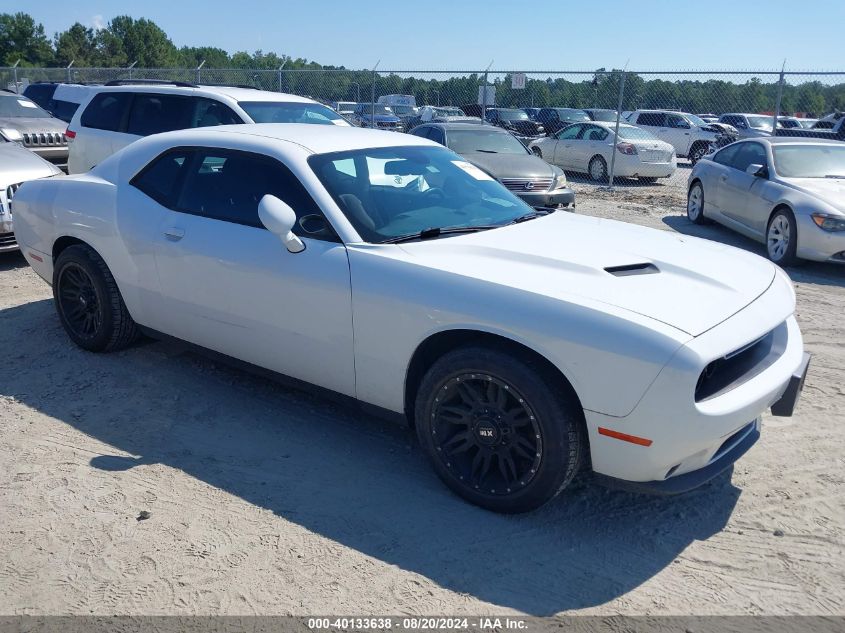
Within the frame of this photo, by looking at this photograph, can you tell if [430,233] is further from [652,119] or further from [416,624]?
[652,119]

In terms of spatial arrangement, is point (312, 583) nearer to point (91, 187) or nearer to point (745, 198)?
point (91, 187)

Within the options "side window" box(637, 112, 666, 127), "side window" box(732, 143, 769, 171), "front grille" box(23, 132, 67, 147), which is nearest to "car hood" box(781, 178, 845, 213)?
"side window" box(732, 143, 769, 171)

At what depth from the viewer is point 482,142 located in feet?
39.5

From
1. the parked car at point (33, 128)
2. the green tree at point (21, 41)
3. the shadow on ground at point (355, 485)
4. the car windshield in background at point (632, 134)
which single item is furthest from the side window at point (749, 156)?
the green tree at point (21, 41)

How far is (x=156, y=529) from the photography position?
3379 millimetres

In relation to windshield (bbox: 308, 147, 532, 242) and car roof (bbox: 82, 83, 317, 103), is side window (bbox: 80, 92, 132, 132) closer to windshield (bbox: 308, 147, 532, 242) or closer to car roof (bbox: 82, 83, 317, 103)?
car roof (bbox: 82, 83, 317, 103)

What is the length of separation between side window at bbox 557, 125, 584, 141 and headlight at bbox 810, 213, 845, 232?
10.1 m

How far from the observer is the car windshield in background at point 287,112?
28.8ft

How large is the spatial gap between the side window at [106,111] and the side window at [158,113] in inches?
6.6

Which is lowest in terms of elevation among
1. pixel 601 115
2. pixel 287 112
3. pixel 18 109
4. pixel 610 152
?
pixel 610 152

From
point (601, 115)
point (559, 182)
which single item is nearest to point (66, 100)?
point (559, 182)

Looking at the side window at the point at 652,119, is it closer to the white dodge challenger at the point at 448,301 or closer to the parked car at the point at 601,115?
the parked car at the point at 601,115

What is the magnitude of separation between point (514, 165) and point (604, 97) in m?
13.2

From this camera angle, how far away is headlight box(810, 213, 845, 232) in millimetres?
8211
